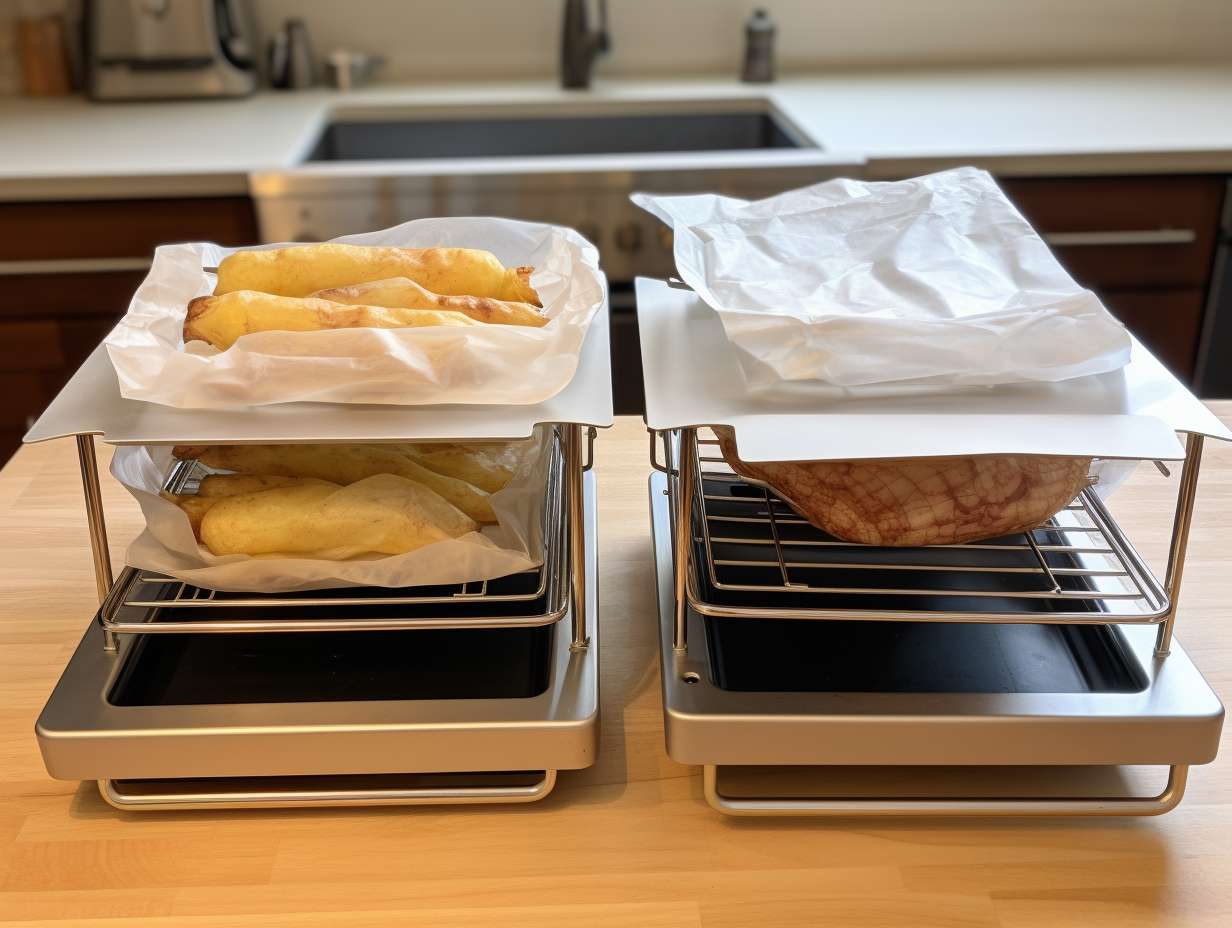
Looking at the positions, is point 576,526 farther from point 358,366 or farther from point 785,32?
point 785,32

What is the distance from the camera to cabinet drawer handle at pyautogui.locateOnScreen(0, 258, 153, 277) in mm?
1725

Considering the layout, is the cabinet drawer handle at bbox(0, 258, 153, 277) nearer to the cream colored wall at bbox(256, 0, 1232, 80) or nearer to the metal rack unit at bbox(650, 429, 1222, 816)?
the cream colored wall at bbox(256, 0, 1232, 80)

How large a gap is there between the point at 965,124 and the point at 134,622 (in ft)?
5.26

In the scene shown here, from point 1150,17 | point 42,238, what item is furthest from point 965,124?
point 42,238

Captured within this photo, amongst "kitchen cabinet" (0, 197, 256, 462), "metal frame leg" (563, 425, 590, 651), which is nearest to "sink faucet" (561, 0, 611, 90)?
"kitchen cabinet" (0, 197, 256, 462)

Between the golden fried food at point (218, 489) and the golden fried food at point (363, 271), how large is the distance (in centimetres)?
11

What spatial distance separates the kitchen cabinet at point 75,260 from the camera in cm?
170

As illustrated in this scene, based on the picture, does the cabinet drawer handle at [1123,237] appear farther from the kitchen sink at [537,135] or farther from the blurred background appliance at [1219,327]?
the kitchen sink at [537,135]

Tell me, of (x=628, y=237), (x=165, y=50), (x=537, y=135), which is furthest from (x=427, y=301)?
(x=165, y=50)

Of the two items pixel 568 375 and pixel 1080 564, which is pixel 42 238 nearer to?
pixel 568 375

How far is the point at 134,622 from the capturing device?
26.7 inches

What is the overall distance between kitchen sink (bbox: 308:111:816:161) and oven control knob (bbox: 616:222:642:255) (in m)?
0.46

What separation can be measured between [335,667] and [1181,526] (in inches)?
18.3

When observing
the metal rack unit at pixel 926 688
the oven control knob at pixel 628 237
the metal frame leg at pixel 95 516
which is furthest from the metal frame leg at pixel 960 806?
the oven control knob at pixel 628 237
